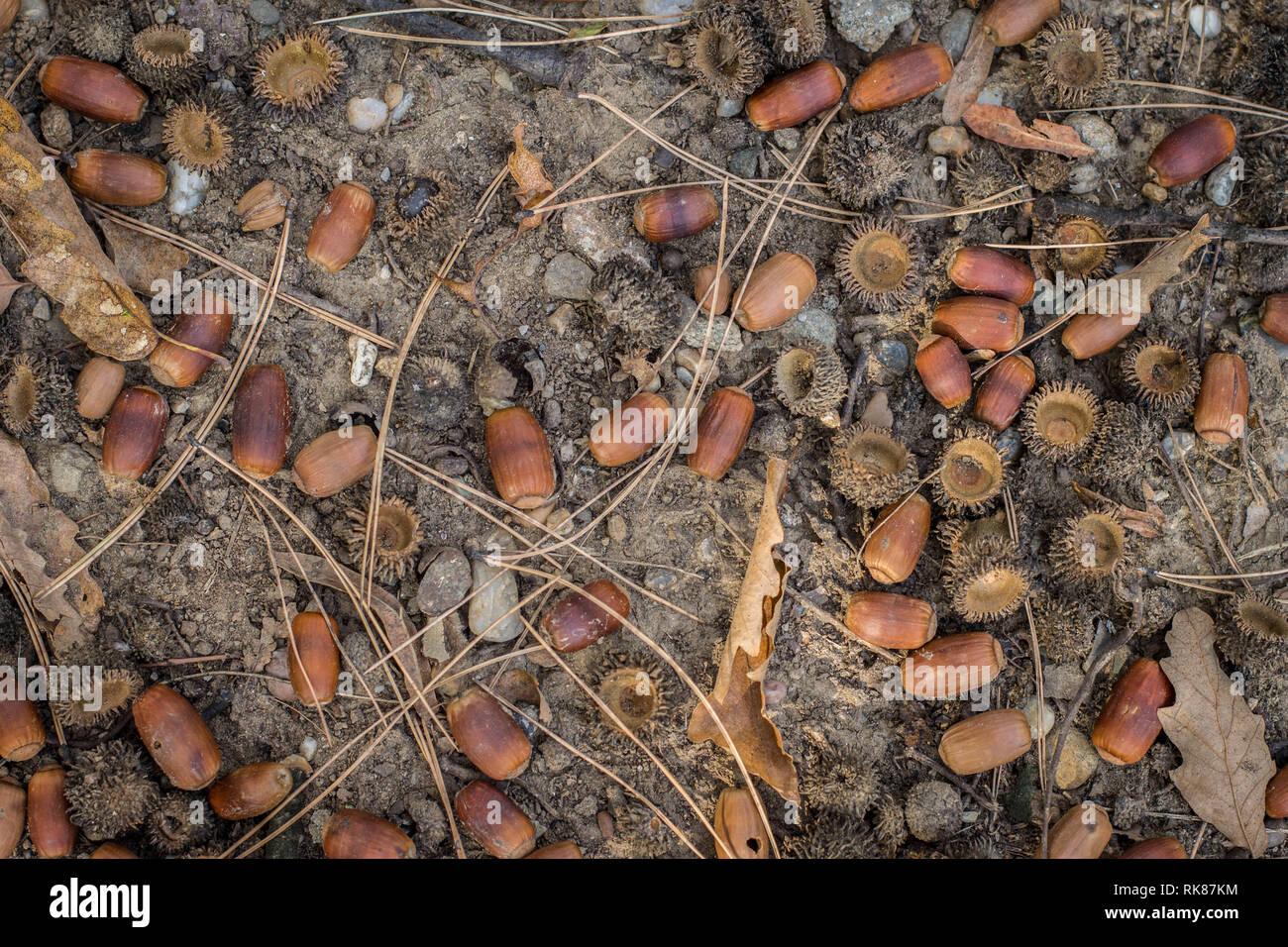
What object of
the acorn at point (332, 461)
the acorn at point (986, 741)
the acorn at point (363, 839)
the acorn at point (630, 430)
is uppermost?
the acorn at point (630, 430)

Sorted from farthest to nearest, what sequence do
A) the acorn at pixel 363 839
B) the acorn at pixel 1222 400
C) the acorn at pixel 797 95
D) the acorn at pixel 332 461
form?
the acorn at pixel 1222 400
the acorn at pixel 797 95
the acorn at pixel 332 461
the acorn at pixel 363 839

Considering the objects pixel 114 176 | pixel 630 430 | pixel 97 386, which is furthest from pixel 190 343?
pixel 630 430

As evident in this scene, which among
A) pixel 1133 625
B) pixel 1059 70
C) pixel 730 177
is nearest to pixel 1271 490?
pixel 1133 625

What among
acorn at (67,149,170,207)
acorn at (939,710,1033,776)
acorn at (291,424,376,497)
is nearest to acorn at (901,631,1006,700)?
acorn at (939,710,1033,776)

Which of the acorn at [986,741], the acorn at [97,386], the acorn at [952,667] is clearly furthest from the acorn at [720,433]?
the acorn at [97,386]

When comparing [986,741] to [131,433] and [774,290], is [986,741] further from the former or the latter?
[131,433]

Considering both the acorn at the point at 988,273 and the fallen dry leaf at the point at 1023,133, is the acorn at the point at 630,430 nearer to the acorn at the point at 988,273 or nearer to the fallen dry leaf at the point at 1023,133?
the acorn at the point at 988,273

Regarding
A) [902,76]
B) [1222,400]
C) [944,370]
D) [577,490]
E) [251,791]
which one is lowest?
[251,791]
